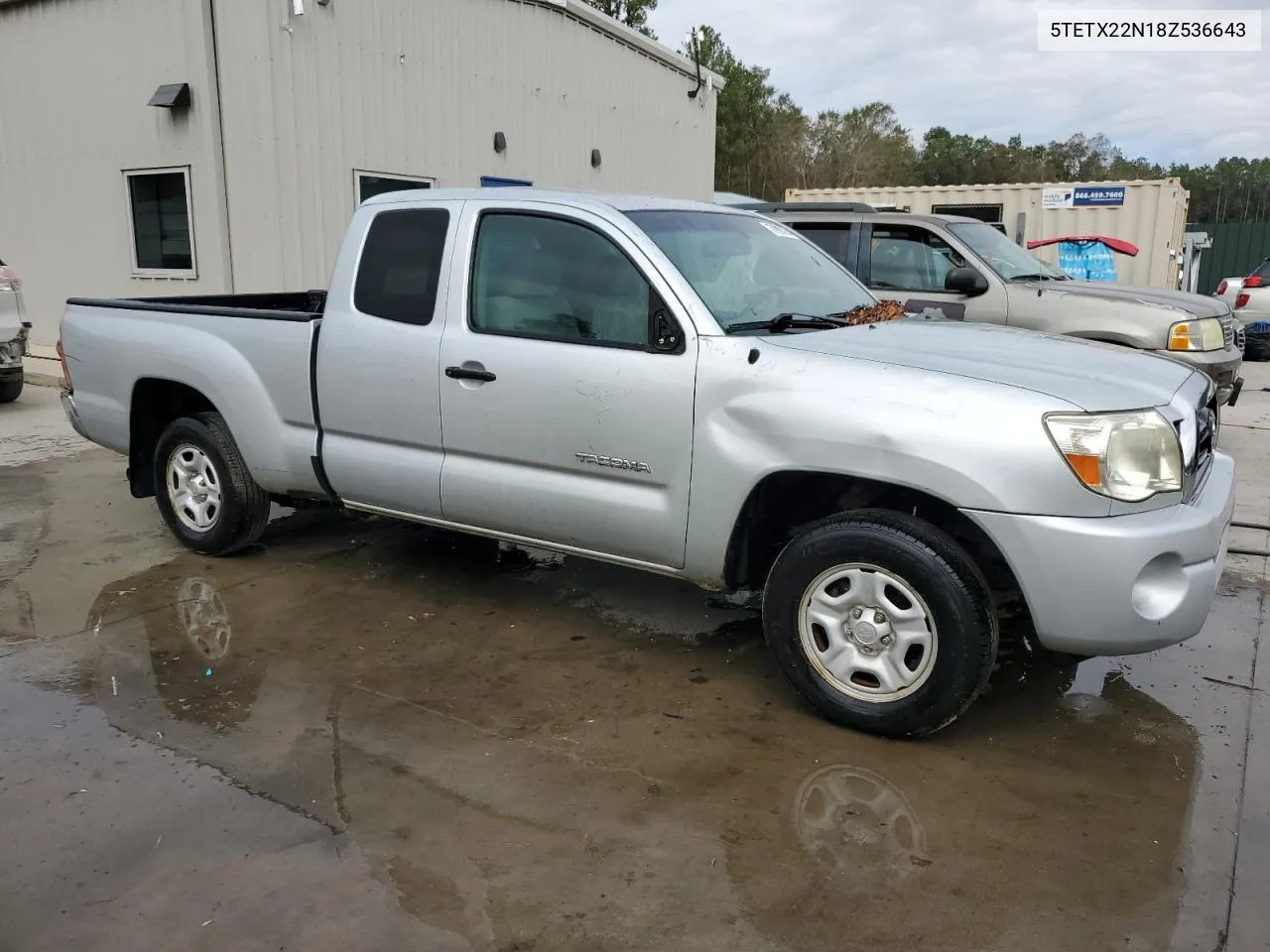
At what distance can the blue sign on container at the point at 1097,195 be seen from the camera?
1775 centimetres

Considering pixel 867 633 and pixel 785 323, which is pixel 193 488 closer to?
pixel 785 323

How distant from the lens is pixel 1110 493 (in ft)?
10.5

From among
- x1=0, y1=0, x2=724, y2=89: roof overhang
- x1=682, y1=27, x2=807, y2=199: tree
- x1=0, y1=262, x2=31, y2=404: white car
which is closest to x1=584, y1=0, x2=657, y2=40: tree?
x1=682, y1=27, x2=807, y2=199: tree

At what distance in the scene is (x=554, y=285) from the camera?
13.9ft

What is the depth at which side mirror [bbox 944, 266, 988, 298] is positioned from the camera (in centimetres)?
728

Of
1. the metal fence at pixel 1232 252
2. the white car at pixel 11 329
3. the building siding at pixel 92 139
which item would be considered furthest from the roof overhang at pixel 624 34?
the metal fence at pixel 1232 252

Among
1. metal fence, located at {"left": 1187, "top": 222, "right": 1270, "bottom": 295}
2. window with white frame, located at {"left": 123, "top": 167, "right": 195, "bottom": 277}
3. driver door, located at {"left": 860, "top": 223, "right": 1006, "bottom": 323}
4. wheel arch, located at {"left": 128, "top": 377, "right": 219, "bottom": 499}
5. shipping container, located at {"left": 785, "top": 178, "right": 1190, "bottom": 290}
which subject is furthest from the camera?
metal fence, located at {"left": 1187, "top": 222, "right": 1270, "bottom": 295}

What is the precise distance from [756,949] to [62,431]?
862 centimetres

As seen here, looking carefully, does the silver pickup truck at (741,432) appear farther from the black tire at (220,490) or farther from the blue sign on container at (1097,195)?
the blue sign on container at (1097,195)

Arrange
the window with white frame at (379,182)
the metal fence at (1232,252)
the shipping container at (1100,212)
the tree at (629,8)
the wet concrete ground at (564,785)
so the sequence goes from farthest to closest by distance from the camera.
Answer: the tree at (629,8) < the metal fence at (1232,252) < the shipping container at (1100,212) < the window with white frame at (379,182) < the wet concrete ground at (564,785)

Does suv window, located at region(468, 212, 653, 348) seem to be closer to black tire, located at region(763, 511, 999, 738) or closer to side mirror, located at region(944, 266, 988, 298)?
black tire, located at region(763, 511, 999, 738)

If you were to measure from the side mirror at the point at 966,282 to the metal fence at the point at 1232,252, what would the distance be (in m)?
19.6

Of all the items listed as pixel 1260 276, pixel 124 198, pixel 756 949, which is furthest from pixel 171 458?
pixel 1260 276

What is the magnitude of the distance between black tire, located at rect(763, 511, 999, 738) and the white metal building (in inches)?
369
